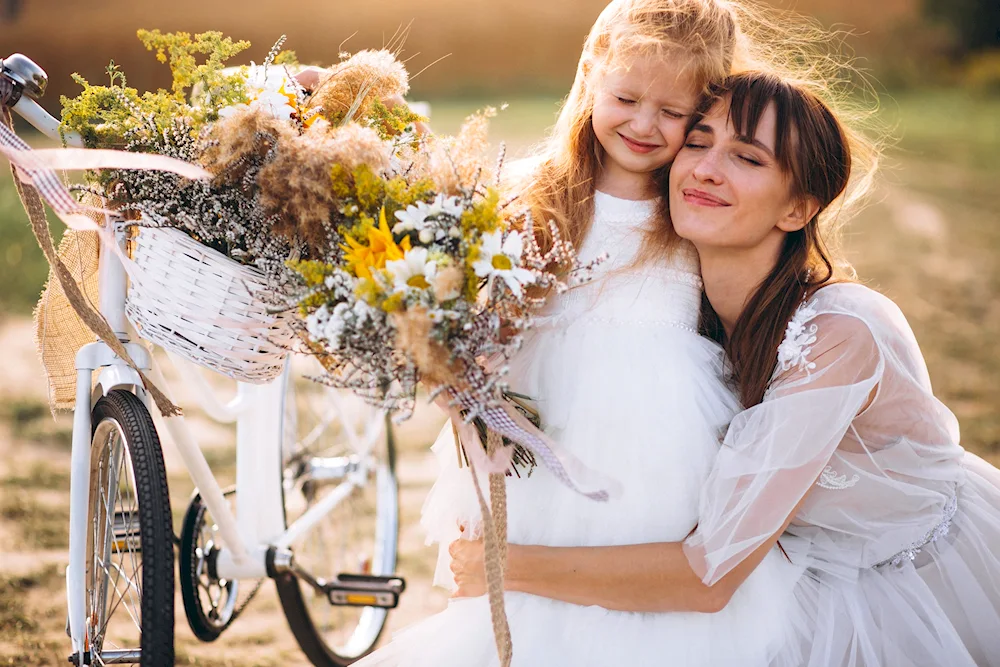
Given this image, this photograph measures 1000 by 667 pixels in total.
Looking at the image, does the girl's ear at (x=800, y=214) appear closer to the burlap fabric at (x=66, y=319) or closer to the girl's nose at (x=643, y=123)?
the girl's nose at (x=643, y=123)

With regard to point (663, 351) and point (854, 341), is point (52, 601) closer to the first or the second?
point (663, 351)

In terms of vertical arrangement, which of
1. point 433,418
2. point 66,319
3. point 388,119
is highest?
point 388,119

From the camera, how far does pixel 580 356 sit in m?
2.13

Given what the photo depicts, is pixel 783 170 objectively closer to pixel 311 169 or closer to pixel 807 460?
pixel 807 460

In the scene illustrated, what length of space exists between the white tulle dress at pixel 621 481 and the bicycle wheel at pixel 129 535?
49 cm

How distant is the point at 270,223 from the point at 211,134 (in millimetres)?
191

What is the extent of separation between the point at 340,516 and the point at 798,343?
2118 mm

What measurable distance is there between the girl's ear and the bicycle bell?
1.59 metres

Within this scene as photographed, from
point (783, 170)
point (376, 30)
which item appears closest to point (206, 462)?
point (783, 170)

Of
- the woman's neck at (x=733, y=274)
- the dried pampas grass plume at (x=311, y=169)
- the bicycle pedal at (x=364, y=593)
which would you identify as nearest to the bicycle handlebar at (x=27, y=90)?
the dried pampas grass plume at (x=311, y=169)

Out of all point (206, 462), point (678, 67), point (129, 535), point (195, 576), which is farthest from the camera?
point (195, 576)

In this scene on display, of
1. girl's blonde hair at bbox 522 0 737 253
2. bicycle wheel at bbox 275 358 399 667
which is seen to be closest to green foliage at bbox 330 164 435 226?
girl's blonde hair at bbox 522 0 737 253

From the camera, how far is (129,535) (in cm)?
210

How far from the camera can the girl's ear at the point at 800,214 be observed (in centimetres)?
221
